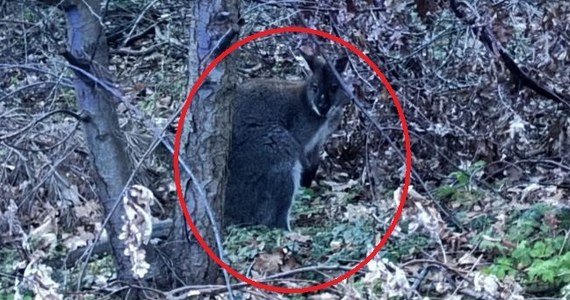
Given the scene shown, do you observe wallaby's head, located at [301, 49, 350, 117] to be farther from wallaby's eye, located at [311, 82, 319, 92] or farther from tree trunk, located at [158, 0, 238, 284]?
tree trunk, located at [158, 0, 238, 284]

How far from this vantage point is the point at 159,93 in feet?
32.4

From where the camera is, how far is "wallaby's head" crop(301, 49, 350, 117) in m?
7.75

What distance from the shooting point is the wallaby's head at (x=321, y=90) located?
7.75 m

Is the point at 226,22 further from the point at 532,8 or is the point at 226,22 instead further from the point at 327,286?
the point at 532,8

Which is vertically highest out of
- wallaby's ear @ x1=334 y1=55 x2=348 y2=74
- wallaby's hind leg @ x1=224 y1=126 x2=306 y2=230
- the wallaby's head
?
wallaby's ear @ x1=334 y1=55 x2=348 y2=74

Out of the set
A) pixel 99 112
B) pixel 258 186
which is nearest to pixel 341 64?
pixel 258 186

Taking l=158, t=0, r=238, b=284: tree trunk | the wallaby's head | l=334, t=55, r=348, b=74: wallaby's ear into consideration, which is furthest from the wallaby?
l=158, t=0, r=238, b=284: tree trunk

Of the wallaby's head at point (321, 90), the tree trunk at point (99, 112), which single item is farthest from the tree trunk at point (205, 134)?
the wallaby's head at point (321, 90)

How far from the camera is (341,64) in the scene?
6.77 m

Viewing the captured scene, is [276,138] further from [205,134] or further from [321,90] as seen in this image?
[205,134]

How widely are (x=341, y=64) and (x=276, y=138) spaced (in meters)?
1.17

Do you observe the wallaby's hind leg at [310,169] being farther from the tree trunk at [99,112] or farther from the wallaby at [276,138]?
the tree trunk at [99,112]

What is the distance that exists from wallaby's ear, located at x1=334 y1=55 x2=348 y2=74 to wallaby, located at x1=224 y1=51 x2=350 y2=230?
1.62ft

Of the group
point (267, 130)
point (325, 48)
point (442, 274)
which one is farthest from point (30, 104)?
point (442, 274)
